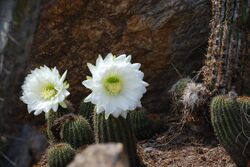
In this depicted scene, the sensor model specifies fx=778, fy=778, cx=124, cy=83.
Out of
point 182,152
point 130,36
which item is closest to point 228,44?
point 182,152

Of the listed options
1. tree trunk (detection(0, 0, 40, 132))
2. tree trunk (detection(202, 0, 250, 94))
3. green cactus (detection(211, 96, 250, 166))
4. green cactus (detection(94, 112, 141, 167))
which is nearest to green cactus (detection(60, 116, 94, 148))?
green cactus (detection(94, 112, 141, 167))

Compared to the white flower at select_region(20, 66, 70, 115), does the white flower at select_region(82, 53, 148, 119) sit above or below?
below

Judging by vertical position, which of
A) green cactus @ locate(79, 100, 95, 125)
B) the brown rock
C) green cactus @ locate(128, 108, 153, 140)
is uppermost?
green cactus @ locate(79, 100, 95, 125)

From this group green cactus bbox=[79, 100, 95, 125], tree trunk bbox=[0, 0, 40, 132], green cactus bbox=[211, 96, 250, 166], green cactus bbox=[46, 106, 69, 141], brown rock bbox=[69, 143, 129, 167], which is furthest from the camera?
green cactus bbox=[79, 100, 95, 125]

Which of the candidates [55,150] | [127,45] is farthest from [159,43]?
[55,150]

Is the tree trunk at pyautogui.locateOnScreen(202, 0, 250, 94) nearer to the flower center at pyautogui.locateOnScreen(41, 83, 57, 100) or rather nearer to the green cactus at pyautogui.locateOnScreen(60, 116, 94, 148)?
the green cactus at pyautogui.locateOnScreen(60, 116, 94, 148)

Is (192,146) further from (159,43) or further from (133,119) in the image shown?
(159,43)

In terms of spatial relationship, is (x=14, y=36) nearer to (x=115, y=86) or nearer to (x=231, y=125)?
(x=115, y=86)
